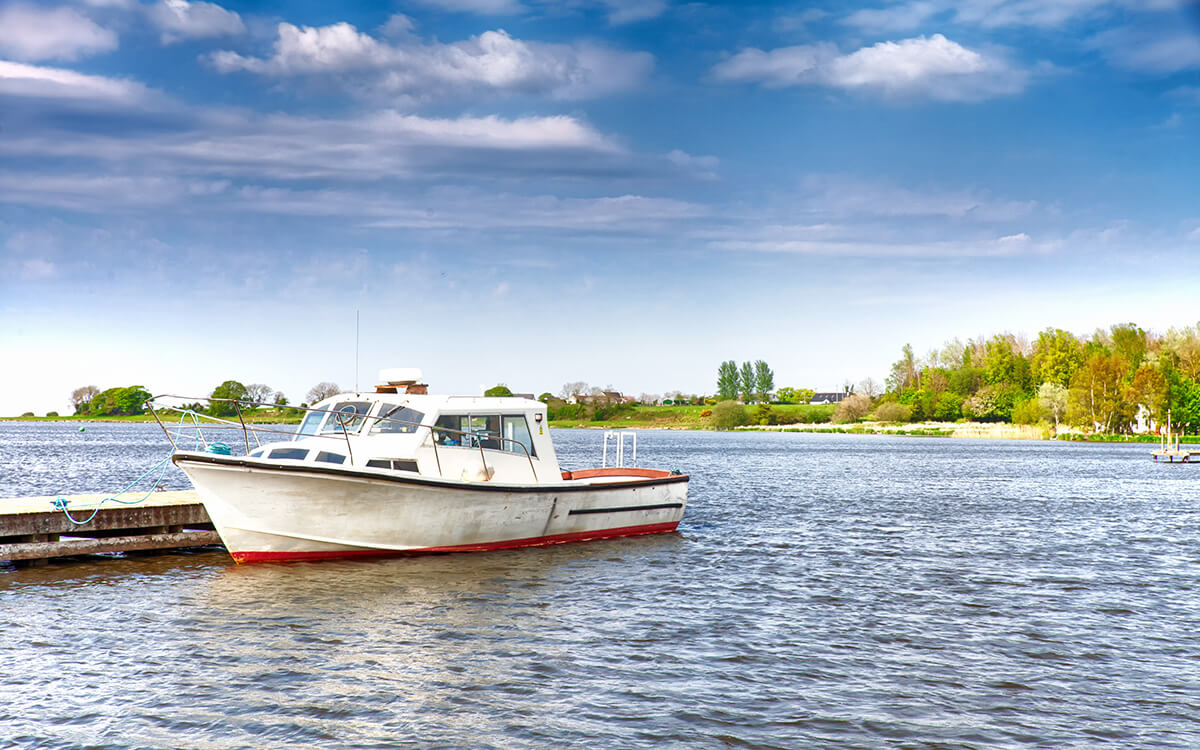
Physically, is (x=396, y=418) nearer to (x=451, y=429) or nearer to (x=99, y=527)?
(x=451, y=429)

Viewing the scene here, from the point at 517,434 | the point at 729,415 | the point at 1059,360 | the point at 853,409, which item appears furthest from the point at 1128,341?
the point at 517,434

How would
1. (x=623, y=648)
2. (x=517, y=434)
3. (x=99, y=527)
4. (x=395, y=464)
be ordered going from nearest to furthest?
(x=623, y=648), (x=99, y=527), (x=395, y=464), (x=517, y=434)

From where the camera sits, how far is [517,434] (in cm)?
2027

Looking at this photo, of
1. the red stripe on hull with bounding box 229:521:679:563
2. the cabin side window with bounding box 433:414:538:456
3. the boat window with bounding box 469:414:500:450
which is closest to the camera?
the red stripe on hull with bounding box 229:521:679:563

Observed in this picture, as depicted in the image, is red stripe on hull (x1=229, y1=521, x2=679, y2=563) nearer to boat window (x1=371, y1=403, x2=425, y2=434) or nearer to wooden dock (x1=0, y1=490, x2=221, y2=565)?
boat window (x1=371, y1=403, x2=425, y2=434)

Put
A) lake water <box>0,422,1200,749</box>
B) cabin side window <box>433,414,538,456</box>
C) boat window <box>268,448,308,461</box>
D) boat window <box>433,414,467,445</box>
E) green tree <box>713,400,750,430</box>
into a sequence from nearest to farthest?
lake water <box>0,422,1200,749</box> < boat window <box>268,448,308,461</box> < boat window <box>433,414,467,445</box> < cabin side window <box>433,414,538,456</box> < green tree <box>713,400,750,430</box>

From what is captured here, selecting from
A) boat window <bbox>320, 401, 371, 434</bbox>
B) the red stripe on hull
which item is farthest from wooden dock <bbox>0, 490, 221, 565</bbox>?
boat window <bbox>320, 401, 371, 434</bbox>

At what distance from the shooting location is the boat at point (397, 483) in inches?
656

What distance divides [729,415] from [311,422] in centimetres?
16328

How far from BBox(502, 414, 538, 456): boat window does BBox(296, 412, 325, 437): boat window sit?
12.7 ft

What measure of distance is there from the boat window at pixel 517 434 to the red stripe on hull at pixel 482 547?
6.37 ft

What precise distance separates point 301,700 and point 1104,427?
121m

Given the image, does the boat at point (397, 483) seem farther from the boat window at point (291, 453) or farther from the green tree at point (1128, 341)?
the green tree at point (1128, 341)

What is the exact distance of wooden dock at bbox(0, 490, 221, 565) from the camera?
56.1ft
